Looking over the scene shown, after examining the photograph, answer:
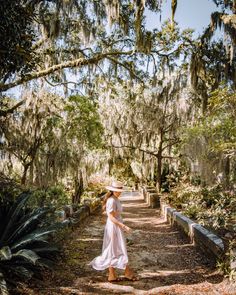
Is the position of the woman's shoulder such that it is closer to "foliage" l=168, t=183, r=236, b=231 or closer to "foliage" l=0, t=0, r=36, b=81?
"foliage" l=168, t=183, r=236, b=231

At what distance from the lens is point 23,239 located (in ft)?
16.6

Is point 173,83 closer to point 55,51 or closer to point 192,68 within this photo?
point 192,68

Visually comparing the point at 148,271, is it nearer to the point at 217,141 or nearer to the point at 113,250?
the point at 113,250

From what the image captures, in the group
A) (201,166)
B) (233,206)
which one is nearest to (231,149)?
(233,206)

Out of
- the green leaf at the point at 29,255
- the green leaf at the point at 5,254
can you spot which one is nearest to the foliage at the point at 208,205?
the green leaf at the point at 29,255

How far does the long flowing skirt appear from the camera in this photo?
501cm

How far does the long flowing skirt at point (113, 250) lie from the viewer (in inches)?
197

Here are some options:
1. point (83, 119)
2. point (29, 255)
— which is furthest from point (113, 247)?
point (83, 119)

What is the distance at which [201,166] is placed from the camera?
38.2 ft

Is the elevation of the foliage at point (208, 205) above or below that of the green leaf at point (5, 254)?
above

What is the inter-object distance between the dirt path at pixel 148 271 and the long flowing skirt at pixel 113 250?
0.25 m

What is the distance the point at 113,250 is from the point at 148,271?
0.92 meters

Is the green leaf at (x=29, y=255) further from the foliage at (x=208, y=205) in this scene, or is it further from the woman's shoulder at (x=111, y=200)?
the foliage at (x=208, y=205)

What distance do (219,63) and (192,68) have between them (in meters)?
0.76
